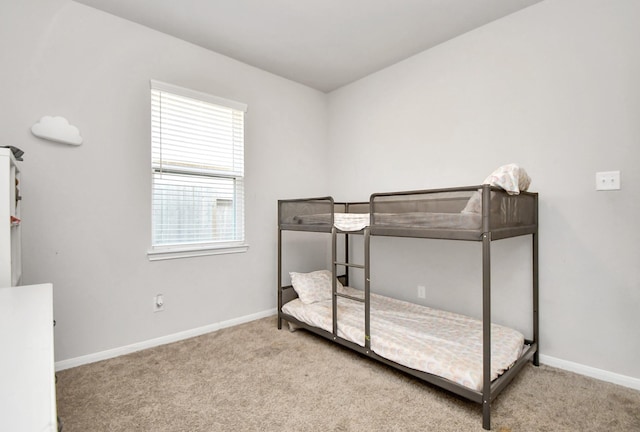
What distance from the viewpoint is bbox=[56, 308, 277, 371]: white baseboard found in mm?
2123

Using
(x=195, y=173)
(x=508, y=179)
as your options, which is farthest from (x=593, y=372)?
(x=195, y=173)

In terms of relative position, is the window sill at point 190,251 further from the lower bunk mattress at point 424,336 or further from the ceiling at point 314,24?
the ceiling at point 314,24

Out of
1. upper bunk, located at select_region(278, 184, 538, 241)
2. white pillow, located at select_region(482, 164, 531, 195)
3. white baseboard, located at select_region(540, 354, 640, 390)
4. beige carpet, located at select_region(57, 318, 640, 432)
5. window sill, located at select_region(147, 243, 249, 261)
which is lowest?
beige carpet, located at select_region(57, 318, 640, 432)

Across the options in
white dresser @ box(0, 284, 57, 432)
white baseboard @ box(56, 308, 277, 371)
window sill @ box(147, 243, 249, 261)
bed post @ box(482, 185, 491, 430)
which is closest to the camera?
white dresser @ box(0, 284, 57, 432)

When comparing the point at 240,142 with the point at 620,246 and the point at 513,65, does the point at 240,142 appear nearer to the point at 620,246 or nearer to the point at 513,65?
the point at 513,65

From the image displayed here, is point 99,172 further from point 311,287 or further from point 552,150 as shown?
point 552,150

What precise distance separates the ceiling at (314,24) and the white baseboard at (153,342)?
7.86ft

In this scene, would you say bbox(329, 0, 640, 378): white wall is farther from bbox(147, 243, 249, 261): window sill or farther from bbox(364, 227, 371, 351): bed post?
bbox(147, 243, 249, 261): window sill

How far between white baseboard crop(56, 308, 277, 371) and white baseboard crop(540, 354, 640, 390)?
2291mm

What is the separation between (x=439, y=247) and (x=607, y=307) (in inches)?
43.0

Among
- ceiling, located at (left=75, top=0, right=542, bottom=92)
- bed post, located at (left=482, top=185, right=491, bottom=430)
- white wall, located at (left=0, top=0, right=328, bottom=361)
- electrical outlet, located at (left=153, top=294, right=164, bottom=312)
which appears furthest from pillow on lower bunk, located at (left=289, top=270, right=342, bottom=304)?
ceiling, located at (left=75, top=0, right=542, bottom=92)

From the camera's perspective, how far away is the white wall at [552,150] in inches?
74.1

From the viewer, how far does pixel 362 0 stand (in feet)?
6.91

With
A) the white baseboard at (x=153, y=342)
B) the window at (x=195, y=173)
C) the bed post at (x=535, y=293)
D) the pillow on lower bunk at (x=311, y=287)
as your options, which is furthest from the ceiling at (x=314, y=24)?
the white baseboard at (x=153, y=342)
